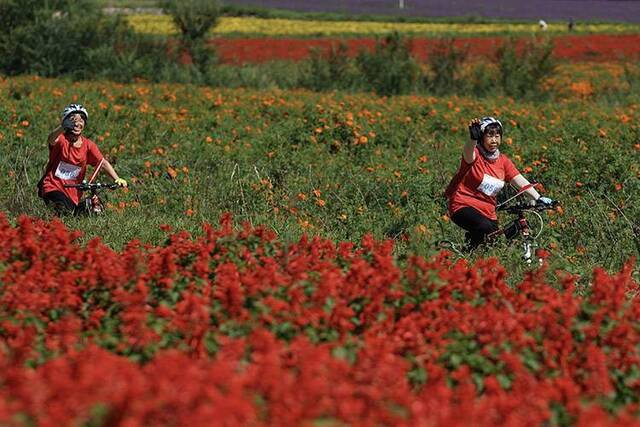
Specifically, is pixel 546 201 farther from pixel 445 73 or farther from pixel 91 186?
pixel 445 73

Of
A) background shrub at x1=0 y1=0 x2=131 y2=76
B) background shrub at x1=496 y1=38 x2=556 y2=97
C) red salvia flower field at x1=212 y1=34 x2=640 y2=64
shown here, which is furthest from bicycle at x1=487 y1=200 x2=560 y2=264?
red salvia flower field at x1=212 y1=34 x2=640 y2=64

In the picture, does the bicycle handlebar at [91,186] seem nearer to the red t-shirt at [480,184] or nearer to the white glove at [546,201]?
the red t-shirt at [480,184]

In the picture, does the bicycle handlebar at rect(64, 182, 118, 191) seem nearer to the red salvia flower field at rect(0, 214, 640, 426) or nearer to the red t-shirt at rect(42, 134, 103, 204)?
the red t-shirt at rect(42, 134, 103, 204)

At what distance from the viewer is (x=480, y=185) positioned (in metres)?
8.70

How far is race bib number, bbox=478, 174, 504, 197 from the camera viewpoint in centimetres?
864

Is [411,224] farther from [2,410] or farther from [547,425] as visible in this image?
[2,410]

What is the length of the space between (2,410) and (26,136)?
1127 cm

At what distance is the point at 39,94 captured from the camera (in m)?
17.2

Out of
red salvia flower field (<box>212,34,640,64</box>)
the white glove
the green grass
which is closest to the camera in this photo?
the white glove

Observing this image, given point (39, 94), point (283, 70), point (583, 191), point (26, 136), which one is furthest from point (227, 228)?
point (283, 70)

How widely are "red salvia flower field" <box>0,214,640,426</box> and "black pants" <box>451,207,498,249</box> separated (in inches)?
74.5

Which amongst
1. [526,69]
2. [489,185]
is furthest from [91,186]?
[526,69]

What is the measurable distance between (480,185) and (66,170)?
12.5ft

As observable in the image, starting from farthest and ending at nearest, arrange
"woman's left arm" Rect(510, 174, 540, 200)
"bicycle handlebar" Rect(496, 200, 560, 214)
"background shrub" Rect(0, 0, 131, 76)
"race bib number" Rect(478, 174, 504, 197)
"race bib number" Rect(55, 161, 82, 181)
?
"background shrub" Rect(0, 0, 131, 76) → "race bib number" Rect(55, 161, 82, 181) → "race bib number" Rect(478, 174, 504, 197) → "woman's left arm" Rect(510, 174, 540, 200) → "bicycle handlebar" Rect(496, 200, 560, 214)
